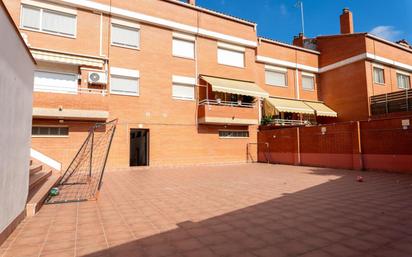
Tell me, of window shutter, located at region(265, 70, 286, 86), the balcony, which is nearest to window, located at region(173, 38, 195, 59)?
the balcony

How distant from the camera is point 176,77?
1856 cm

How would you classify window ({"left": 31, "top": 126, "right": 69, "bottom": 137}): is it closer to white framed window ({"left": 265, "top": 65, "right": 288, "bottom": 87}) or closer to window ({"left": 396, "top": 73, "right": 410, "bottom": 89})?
white framed window ({"left": 265, "top": 65, "right": 288, "bottom": 87})

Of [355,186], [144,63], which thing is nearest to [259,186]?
[355,186]

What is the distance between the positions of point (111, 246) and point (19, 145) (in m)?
2.64

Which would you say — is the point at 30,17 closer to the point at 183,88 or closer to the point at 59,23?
the point at 59,23

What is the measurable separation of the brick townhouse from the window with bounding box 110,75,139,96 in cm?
6

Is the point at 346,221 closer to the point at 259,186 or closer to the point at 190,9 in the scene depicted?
the point at 259,186

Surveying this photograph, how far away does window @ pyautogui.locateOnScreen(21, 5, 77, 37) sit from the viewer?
14.7 m

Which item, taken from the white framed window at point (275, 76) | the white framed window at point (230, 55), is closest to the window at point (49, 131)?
the white framed window at point (230, 55)

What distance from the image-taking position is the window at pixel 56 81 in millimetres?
14544

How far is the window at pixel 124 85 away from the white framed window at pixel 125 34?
220cm

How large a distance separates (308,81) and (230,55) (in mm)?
9440

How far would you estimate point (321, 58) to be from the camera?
1037 inches

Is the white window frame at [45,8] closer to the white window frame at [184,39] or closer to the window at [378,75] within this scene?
the white window frame at [184,39]
